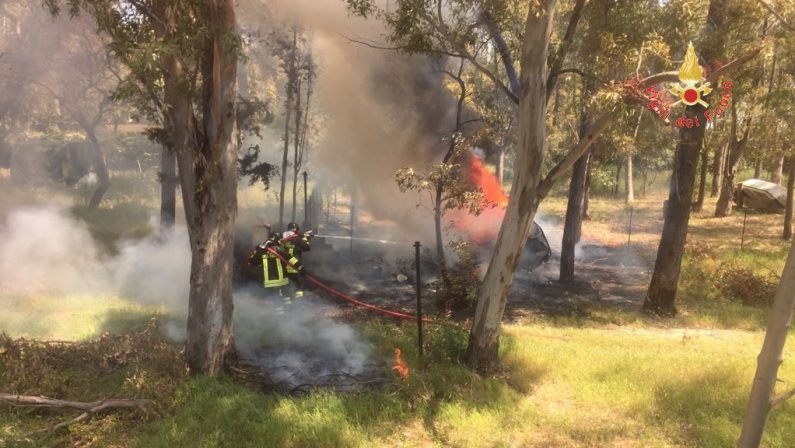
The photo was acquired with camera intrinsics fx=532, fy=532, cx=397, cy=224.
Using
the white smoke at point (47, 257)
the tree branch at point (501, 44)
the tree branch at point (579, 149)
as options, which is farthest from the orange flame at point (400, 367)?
the white smoke at point (47, 257)

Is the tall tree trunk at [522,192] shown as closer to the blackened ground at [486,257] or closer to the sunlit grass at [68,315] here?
the blackened ground at [486,257]

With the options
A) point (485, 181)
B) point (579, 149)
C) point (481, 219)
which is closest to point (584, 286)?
point (481, 219)

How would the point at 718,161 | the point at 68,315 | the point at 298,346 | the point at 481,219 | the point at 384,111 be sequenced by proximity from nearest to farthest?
the point at 298,346, the point at 68,315, the point at 481,219, the point at 384,111, the point at 718,161

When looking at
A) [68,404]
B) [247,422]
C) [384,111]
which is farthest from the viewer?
[384,111]

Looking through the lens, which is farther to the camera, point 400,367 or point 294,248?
point 294,248

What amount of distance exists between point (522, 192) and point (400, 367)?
2.79 metres

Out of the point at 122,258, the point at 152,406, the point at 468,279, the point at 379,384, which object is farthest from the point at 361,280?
the point at 152,406

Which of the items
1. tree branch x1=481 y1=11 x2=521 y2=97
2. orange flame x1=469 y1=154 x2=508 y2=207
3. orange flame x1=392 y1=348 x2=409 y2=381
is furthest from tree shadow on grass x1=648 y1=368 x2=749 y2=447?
orange flame x1=469 y1=154 x2=508 y2=207

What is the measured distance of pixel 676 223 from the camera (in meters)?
11.1

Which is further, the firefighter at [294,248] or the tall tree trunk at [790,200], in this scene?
the tall tree trunk at [790,200]

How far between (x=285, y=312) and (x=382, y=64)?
37.2 feet

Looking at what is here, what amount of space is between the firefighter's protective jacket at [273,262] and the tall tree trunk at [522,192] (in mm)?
3548

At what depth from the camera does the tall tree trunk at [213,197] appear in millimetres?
6367

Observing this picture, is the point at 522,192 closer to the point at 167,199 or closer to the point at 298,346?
the point at 298,346
